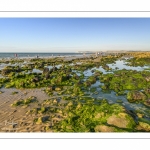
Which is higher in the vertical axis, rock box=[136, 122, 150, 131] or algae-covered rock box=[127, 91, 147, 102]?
algae-covered rock box=[127, 91, 147, 102]

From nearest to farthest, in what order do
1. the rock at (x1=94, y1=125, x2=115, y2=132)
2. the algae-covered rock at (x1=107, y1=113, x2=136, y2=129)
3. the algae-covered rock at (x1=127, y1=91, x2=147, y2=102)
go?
the rock at (x1=94, y1=125, x2=115, y2=132)
the algae-covered rock at (x1=107, y1=113, x2=136, y2=129)
the algae-covered rock at (x1=127, y1=91, x2=147, y2=102)

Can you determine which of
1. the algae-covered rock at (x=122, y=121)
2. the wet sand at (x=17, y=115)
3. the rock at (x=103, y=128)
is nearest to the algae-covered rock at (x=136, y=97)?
the algae-covered rock at (x=122, y=121)

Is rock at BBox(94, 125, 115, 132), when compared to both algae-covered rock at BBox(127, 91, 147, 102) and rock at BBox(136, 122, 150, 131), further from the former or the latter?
algae-covered rock at BBox(127, 91, 147, 102)

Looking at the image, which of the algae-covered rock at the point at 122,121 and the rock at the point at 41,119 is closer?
the algae-covered rock at the point at 122,121

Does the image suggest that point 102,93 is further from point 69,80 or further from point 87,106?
point 69,80

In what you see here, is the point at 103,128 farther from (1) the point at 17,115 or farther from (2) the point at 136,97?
(2) the point at 136,97

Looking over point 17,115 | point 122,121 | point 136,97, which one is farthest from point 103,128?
point 136,97

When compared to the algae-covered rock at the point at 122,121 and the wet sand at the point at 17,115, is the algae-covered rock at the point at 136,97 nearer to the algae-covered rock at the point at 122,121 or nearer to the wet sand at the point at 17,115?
the algae-covered rock at the point at 122,121

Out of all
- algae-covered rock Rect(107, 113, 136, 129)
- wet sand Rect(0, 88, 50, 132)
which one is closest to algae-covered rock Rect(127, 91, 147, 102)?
algae-covered rock Rect(107, 113, 136, 129)
